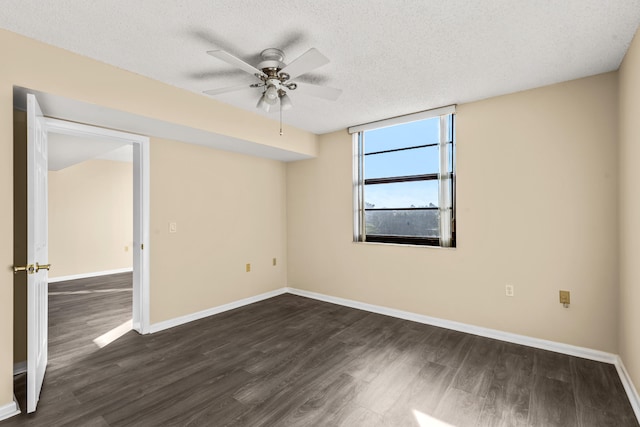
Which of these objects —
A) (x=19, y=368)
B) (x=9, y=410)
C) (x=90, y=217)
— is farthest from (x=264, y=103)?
(x=90, y=217)

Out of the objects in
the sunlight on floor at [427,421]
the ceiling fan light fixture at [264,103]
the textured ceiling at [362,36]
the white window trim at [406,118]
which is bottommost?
the sunlight on floor at [427,421]

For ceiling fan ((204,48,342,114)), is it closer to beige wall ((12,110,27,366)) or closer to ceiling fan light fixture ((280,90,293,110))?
ceiling fan light fixture ((280,90,293,110))

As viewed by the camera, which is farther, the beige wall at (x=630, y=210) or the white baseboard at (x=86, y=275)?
the white baseboard at (x=86, y=275)

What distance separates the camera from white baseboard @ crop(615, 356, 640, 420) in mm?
1940

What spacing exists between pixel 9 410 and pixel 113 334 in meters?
1.35

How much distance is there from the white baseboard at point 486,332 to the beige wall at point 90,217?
5131 millimetres

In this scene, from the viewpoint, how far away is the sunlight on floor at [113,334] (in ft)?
10.1

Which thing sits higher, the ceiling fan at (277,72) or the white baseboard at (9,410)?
the ceiling fan at (277,72)

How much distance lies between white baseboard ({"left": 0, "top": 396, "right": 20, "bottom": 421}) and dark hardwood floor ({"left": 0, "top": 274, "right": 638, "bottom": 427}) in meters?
0.07

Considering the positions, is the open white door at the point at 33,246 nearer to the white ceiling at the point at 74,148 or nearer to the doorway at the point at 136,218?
the doorway at the point at 136,218

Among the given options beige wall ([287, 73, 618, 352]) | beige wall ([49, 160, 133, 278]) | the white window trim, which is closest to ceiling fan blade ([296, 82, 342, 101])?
the white window trim

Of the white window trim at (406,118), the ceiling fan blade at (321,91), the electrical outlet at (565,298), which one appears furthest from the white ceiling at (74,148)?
the electrical outlet at (565,298)

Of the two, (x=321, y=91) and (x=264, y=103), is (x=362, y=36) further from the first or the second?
(x=264, y=103)

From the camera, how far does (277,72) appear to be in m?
2.29
